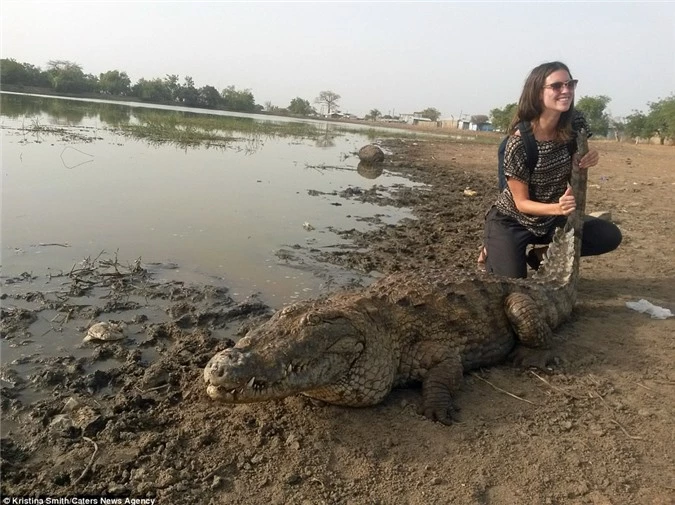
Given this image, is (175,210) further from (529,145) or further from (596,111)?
(596,111)

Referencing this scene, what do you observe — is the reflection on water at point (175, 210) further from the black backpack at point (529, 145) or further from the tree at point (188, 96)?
the tree at point (188, 96)

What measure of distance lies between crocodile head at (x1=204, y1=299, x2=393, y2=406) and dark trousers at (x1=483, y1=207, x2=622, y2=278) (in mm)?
2077

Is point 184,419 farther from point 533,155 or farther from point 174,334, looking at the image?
point 533,155

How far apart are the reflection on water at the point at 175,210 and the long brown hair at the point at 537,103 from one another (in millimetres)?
2426

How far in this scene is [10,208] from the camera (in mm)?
6352

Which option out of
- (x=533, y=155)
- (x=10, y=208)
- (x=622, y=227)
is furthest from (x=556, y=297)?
(x=10, y=208)

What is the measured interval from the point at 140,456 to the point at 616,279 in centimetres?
469

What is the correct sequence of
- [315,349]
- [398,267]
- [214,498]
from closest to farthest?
[214,498] → [315,349] → [398,267]

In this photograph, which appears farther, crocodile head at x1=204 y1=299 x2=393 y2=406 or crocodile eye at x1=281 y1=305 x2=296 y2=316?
crocodile eye at x1=281 y1=305 x2=296 y2=316

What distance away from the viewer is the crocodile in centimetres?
230

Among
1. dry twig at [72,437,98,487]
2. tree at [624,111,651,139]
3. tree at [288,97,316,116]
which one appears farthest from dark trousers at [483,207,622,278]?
tree at [288,97,316,116]

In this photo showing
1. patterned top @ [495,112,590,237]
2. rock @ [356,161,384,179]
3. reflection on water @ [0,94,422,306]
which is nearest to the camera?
patterned top @ [495,112,590,237]

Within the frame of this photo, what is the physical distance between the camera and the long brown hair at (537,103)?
151 inches

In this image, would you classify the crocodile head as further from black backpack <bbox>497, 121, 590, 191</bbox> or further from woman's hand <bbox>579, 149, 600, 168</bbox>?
woman's hand <bbox>579, 149, 600, 168</bbox>
